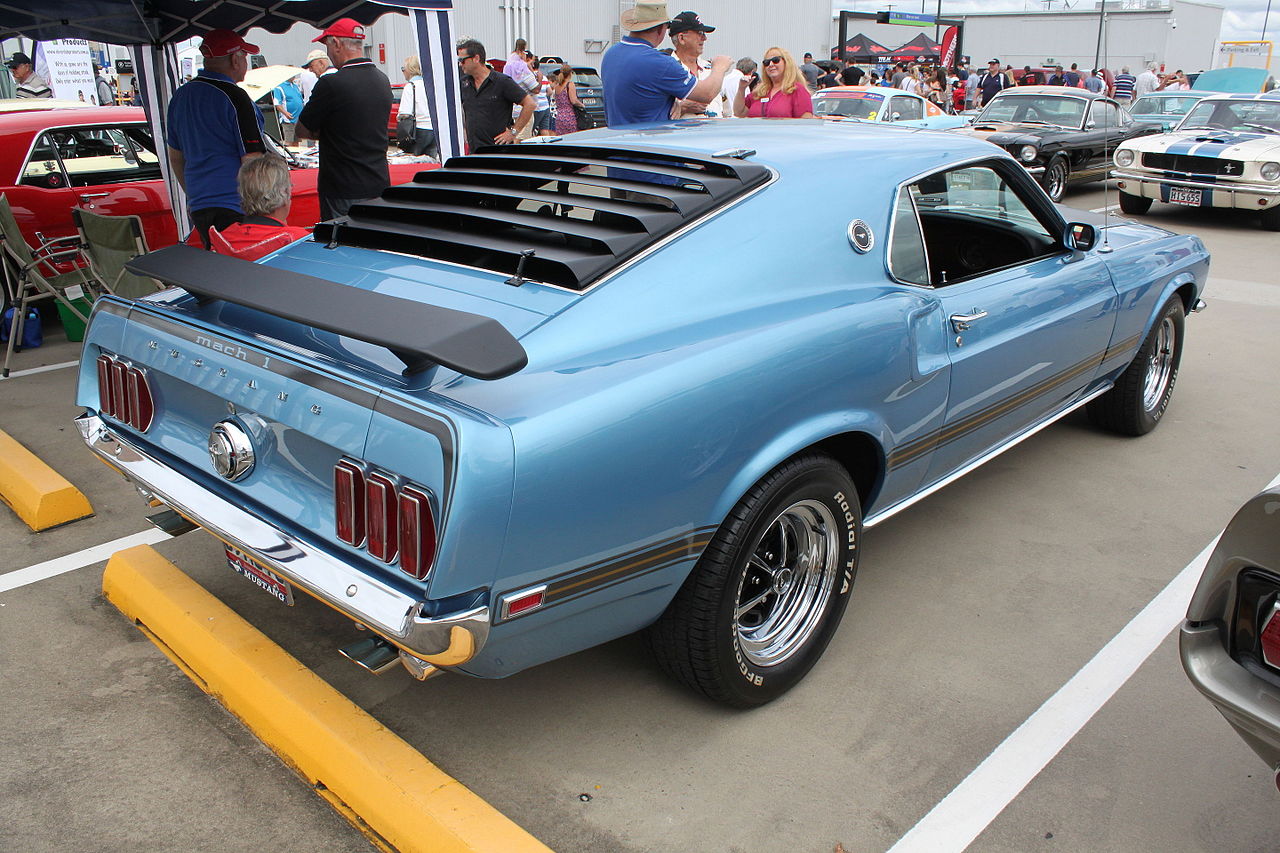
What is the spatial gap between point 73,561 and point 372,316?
2170 mm

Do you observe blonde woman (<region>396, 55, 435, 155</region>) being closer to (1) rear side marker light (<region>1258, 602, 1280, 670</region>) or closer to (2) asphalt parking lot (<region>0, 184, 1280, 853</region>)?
(2) asphalt parking lot (<region>0, 184, 1280, 853</region>)

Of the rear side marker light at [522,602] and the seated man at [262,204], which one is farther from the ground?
the seated man at [262,204]

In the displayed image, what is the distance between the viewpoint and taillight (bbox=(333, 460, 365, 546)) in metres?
2.12

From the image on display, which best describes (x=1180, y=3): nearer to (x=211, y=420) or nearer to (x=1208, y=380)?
(x=1208, y=380)

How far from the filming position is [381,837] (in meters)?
2.24

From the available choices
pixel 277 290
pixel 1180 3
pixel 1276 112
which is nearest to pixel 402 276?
pixel 277 290

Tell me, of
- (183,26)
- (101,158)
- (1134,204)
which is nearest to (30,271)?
(101,158)

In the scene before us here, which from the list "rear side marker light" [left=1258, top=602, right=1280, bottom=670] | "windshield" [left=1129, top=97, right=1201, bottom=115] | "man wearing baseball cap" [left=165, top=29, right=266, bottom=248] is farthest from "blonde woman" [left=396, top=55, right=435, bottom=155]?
"windshield" [left=1129, top=97, right=1201, bottom=115]

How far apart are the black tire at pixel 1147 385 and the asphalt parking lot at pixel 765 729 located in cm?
95

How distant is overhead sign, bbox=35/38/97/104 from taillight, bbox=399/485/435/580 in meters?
14.0

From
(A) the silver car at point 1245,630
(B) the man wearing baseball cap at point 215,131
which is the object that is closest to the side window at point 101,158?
(B) the man wearing baseball cap at point 215,131

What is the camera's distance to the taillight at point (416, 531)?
6.48 ft

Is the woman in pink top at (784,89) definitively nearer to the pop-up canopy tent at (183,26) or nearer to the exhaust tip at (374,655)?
the pop-up canopy tent at (183,26)

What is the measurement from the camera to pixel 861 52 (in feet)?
101
